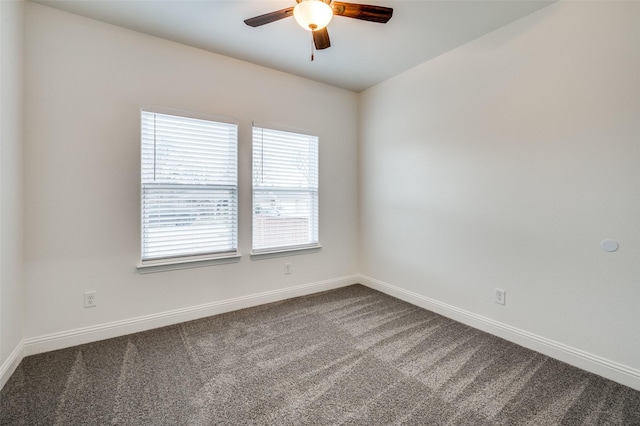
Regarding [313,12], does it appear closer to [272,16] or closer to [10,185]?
[272,16]

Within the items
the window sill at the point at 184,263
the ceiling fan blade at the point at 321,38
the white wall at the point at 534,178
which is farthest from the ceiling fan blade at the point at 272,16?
the window sill at the point at 184,263

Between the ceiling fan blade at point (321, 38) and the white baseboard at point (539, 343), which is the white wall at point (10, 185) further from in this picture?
the white baseboard at point (539, 343)

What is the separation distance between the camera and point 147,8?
7.32 ft

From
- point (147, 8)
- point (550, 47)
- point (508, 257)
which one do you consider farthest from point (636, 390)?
point (147, 8)

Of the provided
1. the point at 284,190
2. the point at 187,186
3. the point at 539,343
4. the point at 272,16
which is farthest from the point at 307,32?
the point at 539,343

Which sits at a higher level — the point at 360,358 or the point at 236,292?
the point at 236,292

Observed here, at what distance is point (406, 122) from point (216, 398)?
3.15 meters

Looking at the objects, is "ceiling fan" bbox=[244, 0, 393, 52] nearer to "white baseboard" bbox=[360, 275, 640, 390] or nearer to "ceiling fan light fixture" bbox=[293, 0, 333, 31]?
"ceiling fan light fixture" bbox=[293, 0, 333, 31]

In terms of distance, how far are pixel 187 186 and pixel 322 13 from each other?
6.26ft

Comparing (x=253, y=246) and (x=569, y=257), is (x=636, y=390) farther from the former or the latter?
(x=253, y=246)

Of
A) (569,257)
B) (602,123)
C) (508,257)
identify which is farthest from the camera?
(508,257)

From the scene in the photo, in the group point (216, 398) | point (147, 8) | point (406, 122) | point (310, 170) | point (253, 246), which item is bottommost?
point (216, 398)

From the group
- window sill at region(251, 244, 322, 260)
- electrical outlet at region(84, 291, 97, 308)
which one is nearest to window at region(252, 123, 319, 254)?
window sill at region(251, 244, 322, 260)

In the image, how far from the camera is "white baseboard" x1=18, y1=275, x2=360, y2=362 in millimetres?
2225
